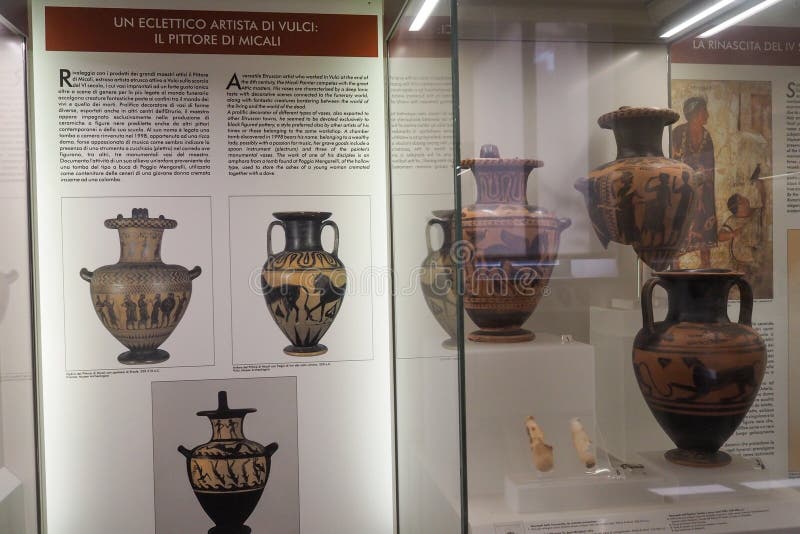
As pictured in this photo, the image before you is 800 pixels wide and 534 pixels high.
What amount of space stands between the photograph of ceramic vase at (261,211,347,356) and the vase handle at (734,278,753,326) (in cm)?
→ 92

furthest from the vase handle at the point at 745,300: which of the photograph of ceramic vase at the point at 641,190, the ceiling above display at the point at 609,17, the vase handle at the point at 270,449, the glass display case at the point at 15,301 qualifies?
the glass display case at the point at 15,301

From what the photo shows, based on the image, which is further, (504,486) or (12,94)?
(12,94)

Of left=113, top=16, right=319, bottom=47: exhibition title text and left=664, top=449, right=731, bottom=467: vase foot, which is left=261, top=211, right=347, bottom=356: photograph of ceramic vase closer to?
left=113, top=16, right=319, bottom=47: exhibition title text

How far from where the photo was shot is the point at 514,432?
1.26 meters

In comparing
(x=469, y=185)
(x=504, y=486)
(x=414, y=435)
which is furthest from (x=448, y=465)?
(x=469, y=185)

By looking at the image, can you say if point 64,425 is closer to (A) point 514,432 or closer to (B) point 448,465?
(B) point 448,465

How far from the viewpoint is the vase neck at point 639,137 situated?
4.43 ft

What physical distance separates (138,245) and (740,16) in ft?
4.82

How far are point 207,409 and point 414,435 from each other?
1.81 feet

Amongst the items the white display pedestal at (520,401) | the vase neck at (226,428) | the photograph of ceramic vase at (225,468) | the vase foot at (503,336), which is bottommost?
the photograph of ceramic vase at (225,468)

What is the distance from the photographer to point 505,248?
1.28m

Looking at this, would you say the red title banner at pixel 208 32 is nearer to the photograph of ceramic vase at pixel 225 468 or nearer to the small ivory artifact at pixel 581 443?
the photograph of ceramic vase at pixel 225 468

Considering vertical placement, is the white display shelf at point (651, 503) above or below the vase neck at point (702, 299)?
below

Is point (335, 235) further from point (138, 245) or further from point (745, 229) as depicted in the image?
point (745, 229)
